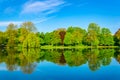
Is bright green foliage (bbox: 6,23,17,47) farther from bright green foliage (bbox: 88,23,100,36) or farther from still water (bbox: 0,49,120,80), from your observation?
still water (bbox: 0,49,120,80)

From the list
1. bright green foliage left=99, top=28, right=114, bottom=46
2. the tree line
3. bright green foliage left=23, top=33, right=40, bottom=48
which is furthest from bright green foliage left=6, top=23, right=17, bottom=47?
bright green foliage left=99, top=28, right=114, bottom=46

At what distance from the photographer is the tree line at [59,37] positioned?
78000mm

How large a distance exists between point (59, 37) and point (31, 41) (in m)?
14.7

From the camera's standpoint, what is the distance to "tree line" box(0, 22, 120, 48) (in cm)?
7800

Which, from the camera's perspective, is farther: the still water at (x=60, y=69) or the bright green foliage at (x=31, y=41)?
the bright green foliage at (x=31, y=41)

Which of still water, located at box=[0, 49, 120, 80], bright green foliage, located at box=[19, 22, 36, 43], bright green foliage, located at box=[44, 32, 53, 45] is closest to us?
still water, located at box=[0, 49, 120, 80]

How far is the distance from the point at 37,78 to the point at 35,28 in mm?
60603

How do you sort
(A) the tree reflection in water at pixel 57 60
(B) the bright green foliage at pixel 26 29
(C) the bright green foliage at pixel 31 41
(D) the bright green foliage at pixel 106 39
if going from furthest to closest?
(D) the bright green foliage at pixel 106 39 → (B) the bright green foliage at pixel 26 29 → (C) the bright green foliage at pixel 31 41 → (A) the tree reflection in water at pixel 57 60

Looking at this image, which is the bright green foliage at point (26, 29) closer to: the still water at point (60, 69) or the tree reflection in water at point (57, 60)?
the tree reflection in water at point (57, 60)

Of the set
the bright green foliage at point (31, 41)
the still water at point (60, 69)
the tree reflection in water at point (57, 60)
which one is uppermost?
the bright green foliage at point (31, 41)

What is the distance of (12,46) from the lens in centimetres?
8044

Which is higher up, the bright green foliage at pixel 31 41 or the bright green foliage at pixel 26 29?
the bright green foliage at pixel 26 29

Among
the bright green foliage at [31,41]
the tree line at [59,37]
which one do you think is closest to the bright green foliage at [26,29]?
the tree line at [59,37]

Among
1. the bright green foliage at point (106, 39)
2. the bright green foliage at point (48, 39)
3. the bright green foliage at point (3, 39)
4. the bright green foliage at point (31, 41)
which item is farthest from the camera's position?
the bright green foliage at point (48, 39)
